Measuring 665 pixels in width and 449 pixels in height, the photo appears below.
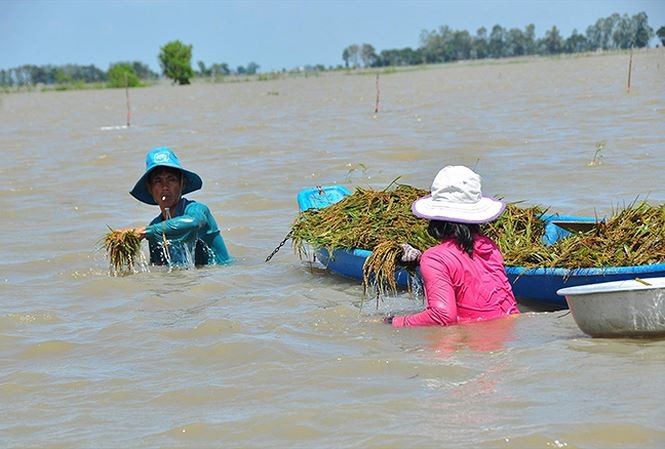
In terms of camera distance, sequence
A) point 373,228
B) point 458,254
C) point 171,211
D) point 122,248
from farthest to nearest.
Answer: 1. point 122,248
2. point 171,211
3. point 373,228
4. point 458,254

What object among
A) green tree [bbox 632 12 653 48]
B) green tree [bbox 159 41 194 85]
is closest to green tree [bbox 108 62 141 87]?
green tree [bbox 159 41 194 85]

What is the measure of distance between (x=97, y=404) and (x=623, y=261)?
9.15 ft

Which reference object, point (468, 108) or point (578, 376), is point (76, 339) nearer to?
point (578, 376)

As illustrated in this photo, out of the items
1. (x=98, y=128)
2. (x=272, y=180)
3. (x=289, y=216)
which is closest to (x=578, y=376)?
(x=289, y=216)

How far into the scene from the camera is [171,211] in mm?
6832

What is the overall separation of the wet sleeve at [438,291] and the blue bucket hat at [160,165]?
2444 mm

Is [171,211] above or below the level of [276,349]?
above

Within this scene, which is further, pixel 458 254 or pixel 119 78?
pixel 119 78

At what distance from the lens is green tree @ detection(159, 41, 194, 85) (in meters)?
86.8

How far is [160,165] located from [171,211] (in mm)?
403

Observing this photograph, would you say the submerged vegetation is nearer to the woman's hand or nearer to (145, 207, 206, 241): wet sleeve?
the woman's hand

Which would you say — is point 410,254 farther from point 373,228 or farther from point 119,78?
point 119,78

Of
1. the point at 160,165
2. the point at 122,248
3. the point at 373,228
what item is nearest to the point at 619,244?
the point at 373,228

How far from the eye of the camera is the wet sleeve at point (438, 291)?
467cm
